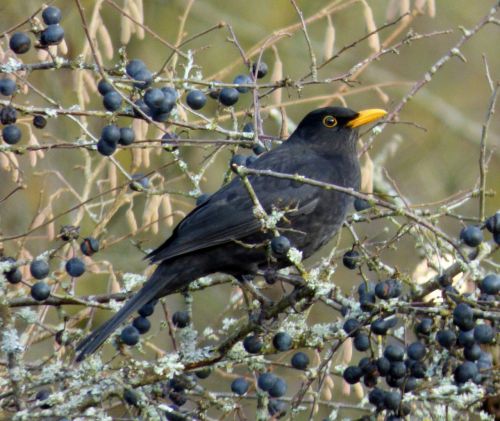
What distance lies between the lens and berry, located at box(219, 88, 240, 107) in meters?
4.94

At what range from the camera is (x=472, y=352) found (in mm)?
3992

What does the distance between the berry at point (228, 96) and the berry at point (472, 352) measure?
1.62 m


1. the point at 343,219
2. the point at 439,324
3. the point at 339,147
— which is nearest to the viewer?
the point at 439,324

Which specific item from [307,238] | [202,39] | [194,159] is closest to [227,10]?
[202,39]

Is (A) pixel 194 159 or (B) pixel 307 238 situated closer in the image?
(B) pixel 307 238

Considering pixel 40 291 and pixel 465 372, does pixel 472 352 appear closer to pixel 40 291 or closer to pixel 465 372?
pixel 465 372

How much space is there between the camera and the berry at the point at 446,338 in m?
3.94

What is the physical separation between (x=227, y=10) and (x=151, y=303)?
14.8 feet

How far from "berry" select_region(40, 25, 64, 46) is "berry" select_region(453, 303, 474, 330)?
1860 mm

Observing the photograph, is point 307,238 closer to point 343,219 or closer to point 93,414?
point 343,219

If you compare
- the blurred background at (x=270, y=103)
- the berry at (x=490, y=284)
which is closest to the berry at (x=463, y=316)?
the berry at (x=490, y=284)

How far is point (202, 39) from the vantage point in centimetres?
893

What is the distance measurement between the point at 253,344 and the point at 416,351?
2.14ft

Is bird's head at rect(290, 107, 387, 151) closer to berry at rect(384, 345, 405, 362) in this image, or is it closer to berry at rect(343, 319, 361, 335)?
berry at rect(343, 319, 361, 335)
